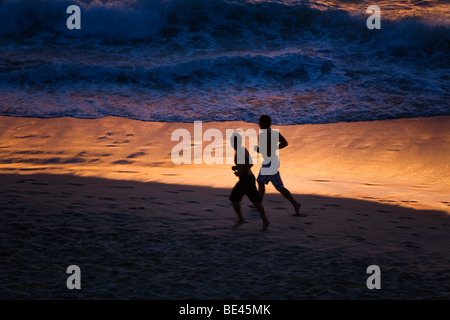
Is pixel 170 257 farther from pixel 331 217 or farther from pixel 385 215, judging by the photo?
pixel 385 215

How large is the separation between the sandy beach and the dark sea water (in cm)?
170

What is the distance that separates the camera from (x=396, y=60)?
659 inches

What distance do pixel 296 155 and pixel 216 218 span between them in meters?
3.73

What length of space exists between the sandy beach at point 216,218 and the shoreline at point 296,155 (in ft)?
0.12

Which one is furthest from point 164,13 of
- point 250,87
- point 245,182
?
point 245,182

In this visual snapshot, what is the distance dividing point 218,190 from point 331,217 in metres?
2.10

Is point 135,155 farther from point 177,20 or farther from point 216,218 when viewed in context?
point 177,20

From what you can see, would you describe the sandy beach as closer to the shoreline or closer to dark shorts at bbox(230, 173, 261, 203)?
the shoreline

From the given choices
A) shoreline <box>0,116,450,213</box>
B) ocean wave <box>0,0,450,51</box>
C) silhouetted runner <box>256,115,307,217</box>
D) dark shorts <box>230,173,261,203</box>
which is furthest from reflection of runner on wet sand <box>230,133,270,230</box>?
ocean wave <box>0,0,450,51</box>

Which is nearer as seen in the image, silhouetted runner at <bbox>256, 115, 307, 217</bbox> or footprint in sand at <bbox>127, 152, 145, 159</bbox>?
silhouetted runner at <bbox>256, 115, 307, 217</bbox>

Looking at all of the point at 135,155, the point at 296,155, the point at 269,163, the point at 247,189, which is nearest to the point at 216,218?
the point at 247,189

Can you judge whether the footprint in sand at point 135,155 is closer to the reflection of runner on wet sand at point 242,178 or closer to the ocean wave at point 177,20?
the reflection of runner on wet sand at point 242,178

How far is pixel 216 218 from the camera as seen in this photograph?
6.20m

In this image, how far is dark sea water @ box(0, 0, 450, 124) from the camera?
12.9 metres
